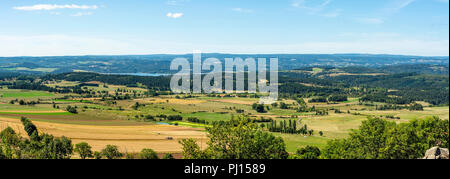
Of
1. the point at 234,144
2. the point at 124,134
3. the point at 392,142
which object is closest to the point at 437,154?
the point at 392,142

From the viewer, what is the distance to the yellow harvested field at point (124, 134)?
65.4m

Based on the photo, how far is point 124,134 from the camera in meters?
75.2

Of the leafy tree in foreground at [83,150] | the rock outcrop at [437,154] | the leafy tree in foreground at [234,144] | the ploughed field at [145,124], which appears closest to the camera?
the rock outcrop at [437,154]

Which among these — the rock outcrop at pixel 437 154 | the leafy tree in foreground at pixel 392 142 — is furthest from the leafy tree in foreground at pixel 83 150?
the rock outcrop at pixel 437 154

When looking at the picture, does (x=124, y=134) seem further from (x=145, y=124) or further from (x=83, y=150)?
(x=83, y=150)

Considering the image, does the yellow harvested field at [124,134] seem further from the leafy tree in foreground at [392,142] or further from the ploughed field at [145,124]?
the leafy tree in foreground at [392,142]

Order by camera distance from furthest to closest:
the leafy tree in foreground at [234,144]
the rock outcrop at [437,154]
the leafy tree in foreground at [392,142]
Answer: the leafy tree in foreground at [392,142] → the leafy tree in foreground at [234,144] → the rock outcrop at [437,154]

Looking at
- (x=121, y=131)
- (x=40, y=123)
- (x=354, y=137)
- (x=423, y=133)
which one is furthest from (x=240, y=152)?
(x=40, y=123)

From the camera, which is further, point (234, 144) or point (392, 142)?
point (392, 142)

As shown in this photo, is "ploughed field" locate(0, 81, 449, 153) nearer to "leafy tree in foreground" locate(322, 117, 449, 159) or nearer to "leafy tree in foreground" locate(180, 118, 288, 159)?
"leafy tree in foreground" locate(180, 118, 288, 159)

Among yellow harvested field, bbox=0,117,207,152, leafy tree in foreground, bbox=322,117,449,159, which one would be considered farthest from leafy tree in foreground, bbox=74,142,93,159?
leafy tree in foreground, bbox=322,117,449,159
